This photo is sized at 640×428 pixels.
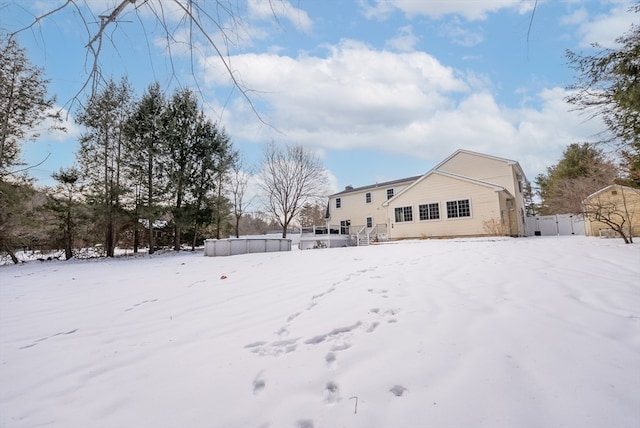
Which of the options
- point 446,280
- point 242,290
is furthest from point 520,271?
point 242,290

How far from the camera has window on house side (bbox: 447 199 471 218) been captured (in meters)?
15.8

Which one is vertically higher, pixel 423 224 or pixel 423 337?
pixel 423 224

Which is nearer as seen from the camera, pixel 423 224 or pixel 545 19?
pixel 545 19

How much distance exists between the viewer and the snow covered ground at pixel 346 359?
1521 mm

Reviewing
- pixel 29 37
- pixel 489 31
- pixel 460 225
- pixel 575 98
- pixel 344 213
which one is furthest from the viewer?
pixel 344 213

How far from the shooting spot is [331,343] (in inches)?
92.8

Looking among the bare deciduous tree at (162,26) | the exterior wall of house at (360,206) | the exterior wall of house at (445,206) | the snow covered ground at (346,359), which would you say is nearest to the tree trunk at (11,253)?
the snow covered ground at (346,359)

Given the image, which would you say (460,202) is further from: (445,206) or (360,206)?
(360,206)

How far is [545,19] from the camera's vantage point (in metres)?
1.82

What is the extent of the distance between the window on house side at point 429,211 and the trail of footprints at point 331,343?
1502 cm

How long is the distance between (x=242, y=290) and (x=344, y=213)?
2333 centimetres

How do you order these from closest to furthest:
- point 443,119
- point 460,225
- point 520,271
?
point 520,271, point 443,119, point 460,225

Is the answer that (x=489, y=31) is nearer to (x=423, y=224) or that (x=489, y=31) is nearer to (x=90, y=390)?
(x=90, y=390)

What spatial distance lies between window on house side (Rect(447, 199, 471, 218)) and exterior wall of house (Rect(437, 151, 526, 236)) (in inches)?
168
